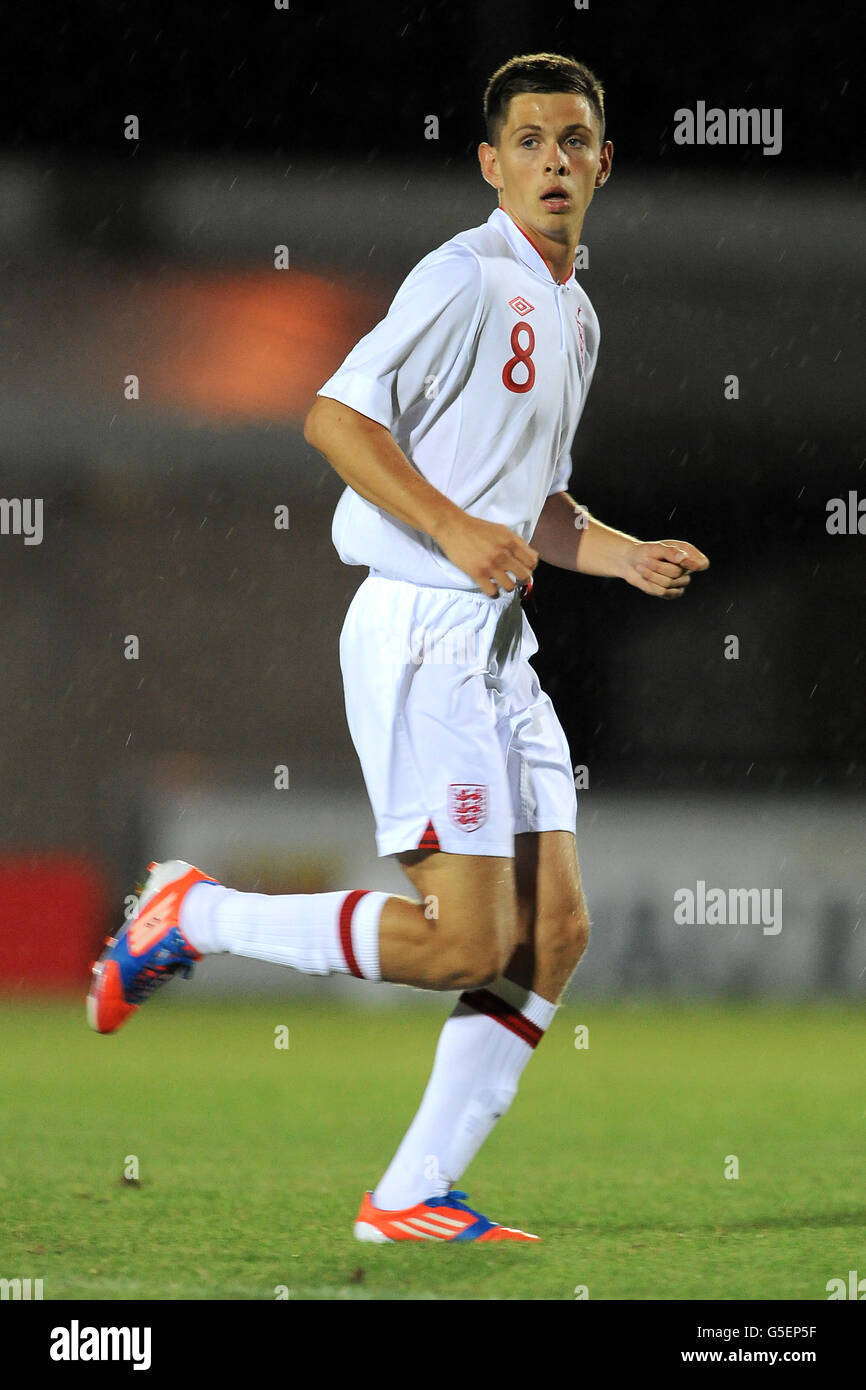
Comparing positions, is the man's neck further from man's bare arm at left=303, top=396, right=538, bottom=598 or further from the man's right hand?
the man's right hand

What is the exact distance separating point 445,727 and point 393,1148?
1858mm

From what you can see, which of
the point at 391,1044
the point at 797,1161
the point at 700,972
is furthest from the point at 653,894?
the point at 797,1161

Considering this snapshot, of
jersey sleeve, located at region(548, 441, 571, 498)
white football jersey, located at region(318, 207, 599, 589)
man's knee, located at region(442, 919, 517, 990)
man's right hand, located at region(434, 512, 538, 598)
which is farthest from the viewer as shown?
jersey sleeve, located at region(548, 441, 571, 498)

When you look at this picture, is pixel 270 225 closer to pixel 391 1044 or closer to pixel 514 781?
pixel 391 1044

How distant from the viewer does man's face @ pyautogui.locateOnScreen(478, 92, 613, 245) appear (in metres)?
3.24

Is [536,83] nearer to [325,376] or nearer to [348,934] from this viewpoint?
[348,934]

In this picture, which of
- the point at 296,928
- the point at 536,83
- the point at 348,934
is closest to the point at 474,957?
the point at 348,934

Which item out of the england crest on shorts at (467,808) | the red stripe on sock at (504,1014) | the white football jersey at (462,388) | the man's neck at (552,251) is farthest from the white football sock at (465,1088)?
the man's neck at (552,251)

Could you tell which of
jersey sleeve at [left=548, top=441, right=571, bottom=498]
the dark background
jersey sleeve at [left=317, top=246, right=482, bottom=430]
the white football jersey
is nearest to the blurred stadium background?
the dark background

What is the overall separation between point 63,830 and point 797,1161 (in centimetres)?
631

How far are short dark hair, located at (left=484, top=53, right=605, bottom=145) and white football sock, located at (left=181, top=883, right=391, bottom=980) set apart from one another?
4.83ft

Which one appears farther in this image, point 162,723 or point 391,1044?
point 162,723

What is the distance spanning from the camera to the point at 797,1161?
14.2 feet

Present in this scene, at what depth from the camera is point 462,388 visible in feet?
10.4
